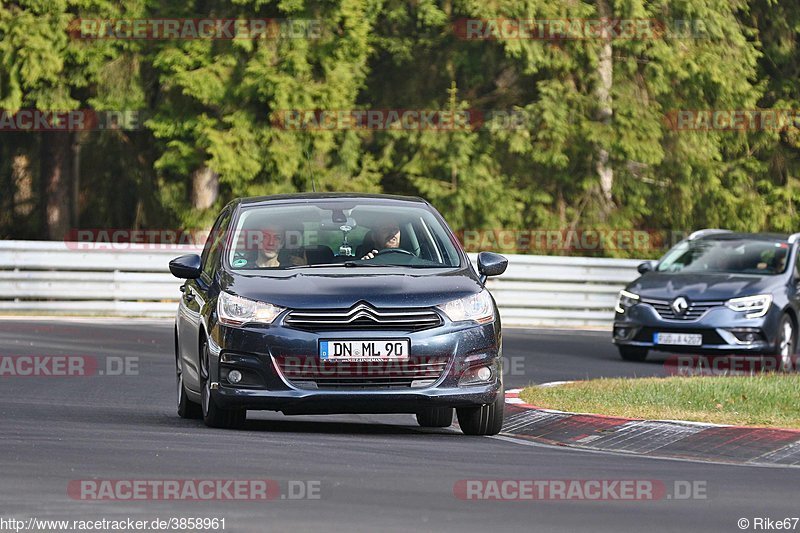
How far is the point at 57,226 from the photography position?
39406 millimetres

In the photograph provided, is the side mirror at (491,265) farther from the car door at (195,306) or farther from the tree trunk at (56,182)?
the tree trunk at (56,182)

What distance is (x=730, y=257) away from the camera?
2284cm

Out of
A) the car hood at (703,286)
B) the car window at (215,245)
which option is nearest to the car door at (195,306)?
the car window at (215,245)

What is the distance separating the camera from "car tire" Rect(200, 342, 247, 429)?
1256cm

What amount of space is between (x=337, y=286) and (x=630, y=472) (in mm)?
2408

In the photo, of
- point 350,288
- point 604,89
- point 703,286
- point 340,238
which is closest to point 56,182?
point 604,89

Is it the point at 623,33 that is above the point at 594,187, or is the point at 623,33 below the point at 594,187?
above

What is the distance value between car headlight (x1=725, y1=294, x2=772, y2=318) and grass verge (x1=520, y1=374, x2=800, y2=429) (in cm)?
404

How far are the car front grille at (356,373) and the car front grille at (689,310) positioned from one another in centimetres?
995

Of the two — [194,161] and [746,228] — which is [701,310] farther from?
[746,228]

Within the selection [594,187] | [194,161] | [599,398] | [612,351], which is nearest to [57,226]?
[194,161]

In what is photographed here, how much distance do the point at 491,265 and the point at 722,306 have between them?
8.90m

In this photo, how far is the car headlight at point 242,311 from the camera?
39.6 feet

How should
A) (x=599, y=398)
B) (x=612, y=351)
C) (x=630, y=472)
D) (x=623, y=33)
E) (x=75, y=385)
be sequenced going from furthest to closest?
(x=623, y=33) → (x=612, y=351) → (x=75, y=385) → (x=599, y=398) → (x=630, y=472)
